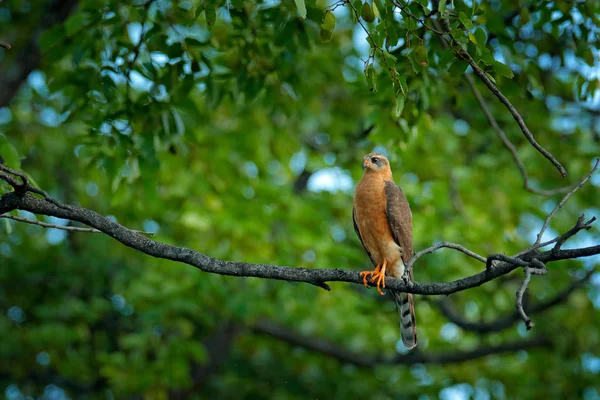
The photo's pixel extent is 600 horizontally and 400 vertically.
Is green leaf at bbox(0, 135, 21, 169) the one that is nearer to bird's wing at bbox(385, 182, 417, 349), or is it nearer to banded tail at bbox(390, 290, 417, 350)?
bird's wing at bbox(385, 182, 417, 349)

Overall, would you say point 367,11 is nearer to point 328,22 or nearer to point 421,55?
point 328,22

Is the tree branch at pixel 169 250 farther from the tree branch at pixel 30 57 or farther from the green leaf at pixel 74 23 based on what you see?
the tree branch at pixel 30 57

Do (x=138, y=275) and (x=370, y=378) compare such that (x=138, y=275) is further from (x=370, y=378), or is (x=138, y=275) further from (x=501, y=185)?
(x=501, y=185)

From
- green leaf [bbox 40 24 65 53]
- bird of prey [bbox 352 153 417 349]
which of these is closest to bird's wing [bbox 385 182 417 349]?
bird of prey [bbox 352 153 417 349]

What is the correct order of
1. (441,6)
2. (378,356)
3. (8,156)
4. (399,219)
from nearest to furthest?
(441,6), (8,156), (399,219), (378,356)

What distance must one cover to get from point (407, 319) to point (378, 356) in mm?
3838

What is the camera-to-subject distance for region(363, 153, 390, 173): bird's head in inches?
226

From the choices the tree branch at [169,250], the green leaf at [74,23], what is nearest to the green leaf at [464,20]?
the tree branch at [169,250]

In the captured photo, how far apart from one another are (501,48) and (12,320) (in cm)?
796

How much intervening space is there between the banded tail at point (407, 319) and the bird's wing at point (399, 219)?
1.60 ft

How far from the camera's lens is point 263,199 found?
815 cm

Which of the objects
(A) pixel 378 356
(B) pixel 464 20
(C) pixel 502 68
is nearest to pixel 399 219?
(C) pixel 502 68

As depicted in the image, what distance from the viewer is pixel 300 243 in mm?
7801

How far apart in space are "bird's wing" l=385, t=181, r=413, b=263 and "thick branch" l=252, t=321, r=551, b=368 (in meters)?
3.87
